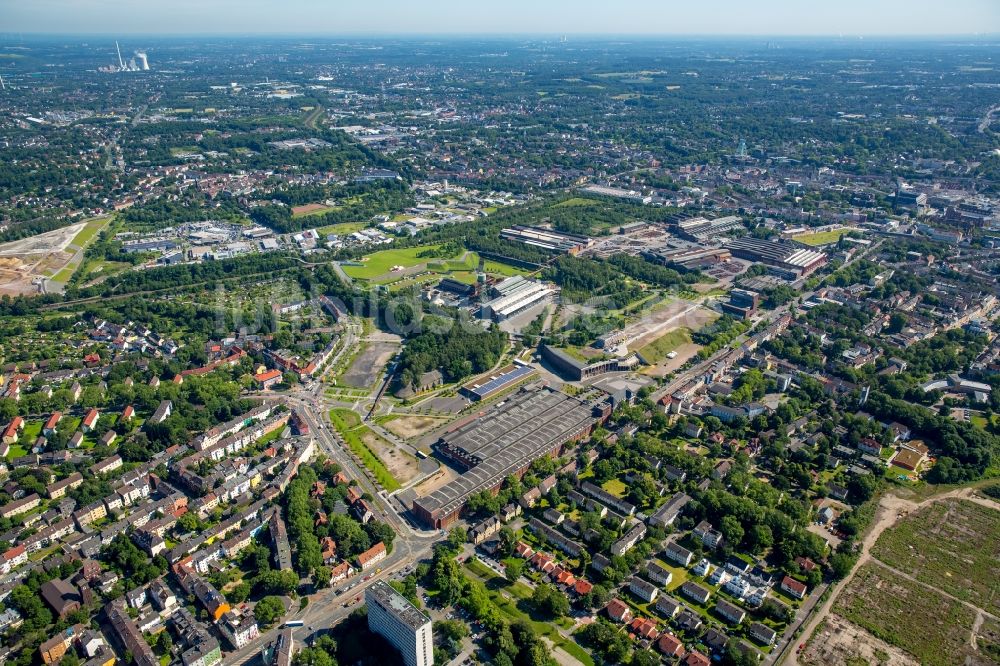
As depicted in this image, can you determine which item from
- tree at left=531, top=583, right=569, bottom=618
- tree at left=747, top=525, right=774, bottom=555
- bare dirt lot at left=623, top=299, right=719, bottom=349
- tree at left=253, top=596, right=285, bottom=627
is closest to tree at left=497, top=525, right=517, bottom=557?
tree at left=531, top=583, right=569, bottom=618

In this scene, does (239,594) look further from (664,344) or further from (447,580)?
(664,344)

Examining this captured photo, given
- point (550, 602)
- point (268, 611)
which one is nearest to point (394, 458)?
point (268, 611)

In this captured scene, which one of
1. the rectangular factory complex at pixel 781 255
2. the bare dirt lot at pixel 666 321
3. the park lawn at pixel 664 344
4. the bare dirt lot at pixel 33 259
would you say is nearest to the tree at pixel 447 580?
the park lawn at pixel 664 344

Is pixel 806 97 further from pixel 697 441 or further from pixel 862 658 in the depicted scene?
pixel 862 658

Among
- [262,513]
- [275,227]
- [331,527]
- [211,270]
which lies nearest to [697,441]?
[331,527]

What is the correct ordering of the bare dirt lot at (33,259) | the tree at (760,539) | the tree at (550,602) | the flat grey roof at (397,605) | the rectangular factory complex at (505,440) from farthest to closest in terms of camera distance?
the bare dirt lot at (33,259), the rectangular factory complex at (505,440), the tree at (760,539), the tree at (550,602), the flat grey roof at (397,605)

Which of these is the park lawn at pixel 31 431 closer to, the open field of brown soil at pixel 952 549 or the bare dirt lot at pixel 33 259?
the bare dirt lot at pixel 33 259
